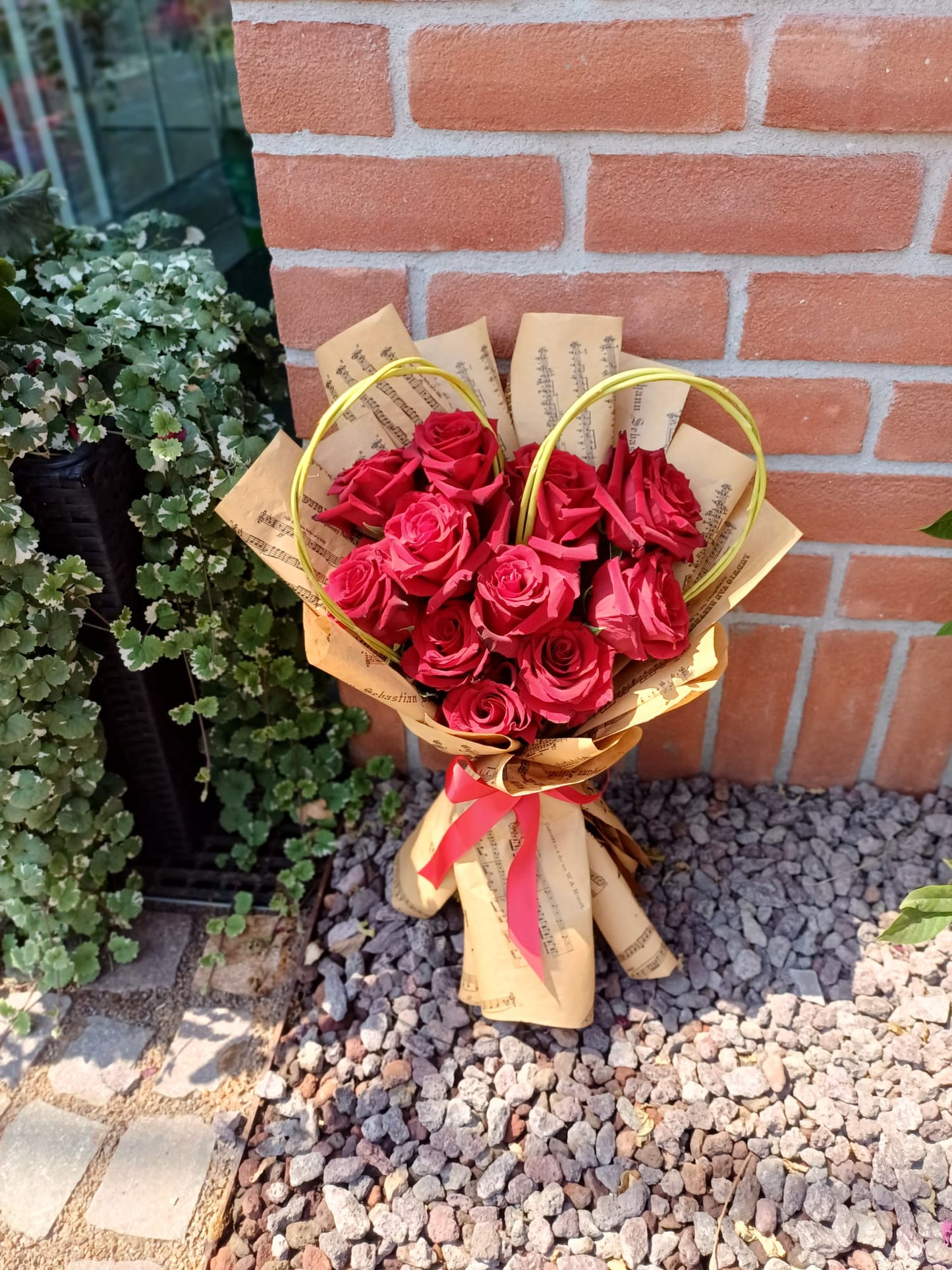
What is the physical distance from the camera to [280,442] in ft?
3.52

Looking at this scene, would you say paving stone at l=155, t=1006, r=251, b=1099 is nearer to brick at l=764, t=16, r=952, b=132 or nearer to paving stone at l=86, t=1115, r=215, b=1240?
paving stone at l=86, t=1115, r=215, b=1240

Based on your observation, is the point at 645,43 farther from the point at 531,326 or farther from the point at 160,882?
the point at 160,882

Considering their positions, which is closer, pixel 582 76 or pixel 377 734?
pixel 582 76

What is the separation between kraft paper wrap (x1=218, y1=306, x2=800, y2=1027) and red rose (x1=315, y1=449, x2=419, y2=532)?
0.23 ft

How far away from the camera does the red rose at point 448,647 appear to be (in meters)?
0.98

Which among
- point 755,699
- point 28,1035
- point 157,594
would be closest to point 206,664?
point 157,594

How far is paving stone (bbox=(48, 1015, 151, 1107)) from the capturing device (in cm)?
125

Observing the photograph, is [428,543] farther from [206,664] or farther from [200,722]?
[200,722]

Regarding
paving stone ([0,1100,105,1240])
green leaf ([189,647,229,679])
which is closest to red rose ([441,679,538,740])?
green leaf ([189,647,229,679])

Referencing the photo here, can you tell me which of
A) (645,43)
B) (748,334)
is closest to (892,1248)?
(748,334)

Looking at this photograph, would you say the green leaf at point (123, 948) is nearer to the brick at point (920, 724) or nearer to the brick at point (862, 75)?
the brick at point (920, 724)

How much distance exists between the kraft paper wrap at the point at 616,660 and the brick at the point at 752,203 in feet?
0.41

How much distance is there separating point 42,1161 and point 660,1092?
760mm

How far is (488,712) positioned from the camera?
3.27 feet
